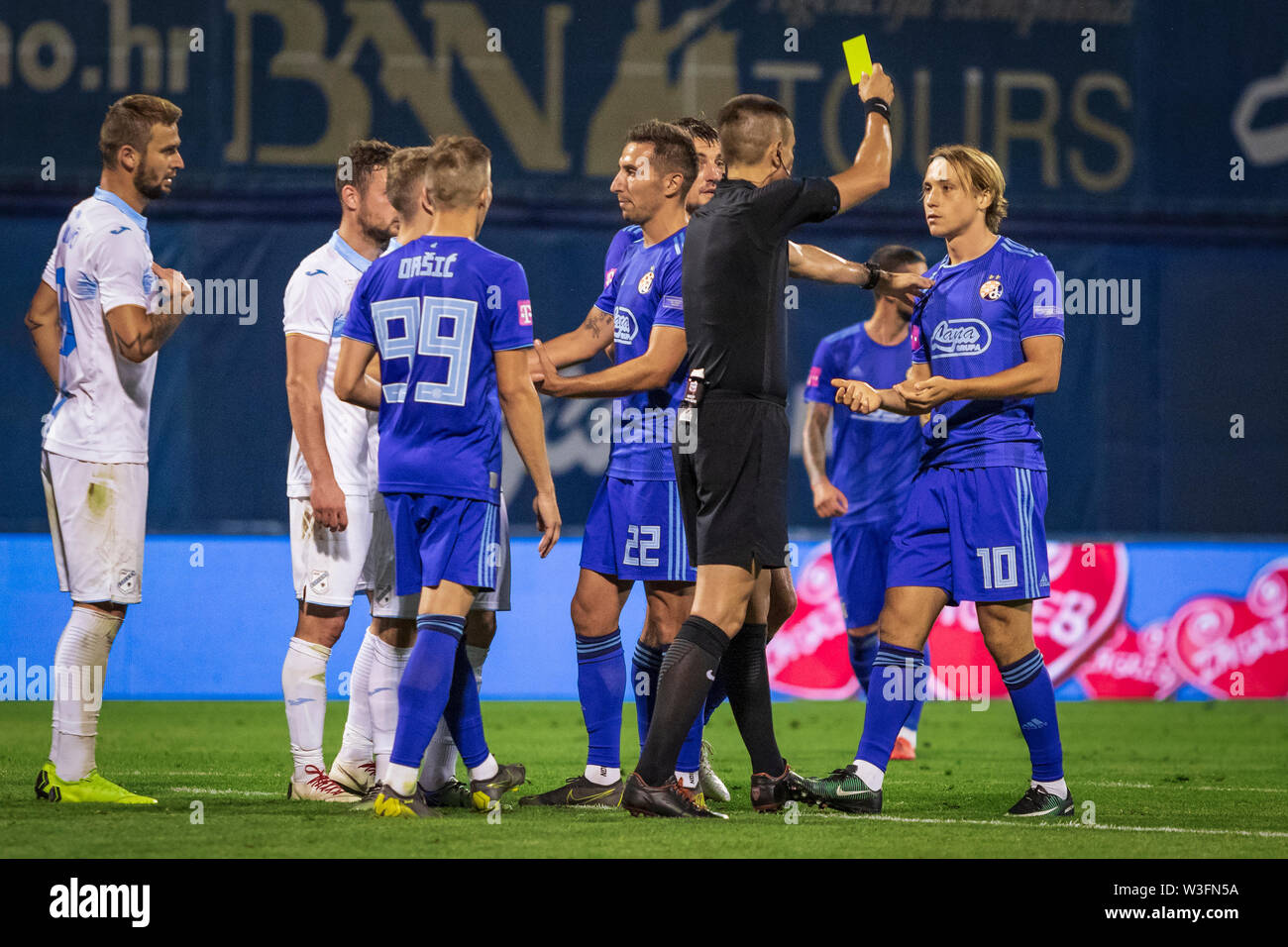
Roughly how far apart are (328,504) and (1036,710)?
2.36 meters

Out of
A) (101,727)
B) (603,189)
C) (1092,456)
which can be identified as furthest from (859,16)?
(101,727)

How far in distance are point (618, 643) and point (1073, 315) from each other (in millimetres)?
7044

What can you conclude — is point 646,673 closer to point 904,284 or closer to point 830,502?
point 904,284

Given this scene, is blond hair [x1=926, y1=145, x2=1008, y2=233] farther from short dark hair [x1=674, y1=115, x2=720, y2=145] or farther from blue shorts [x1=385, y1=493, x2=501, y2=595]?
blue shorts [x1=385, y1=493, x2=501, y2=595]

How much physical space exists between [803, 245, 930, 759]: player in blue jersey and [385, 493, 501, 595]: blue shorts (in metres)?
Result: 2.57

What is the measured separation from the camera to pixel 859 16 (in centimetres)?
1120

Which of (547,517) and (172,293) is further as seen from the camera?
(172,293)

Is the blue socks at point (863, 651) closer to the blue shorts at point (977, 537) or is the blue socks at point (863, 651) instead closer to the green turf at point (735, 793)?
the green turf at point (735, 793)

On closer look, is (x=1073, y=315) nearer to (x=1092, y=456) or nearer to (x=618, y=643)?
Answer: (x=1092, y=456)

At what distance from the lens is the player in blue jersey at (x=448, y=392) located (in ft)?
14.9

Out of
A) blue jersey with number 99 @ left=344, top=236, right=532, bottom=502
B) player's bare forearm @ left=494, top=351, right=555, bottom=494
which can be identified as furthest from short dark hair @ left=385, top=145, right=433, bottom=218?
player's bare forearm @ left=494, top=351, right=555, bottom=494

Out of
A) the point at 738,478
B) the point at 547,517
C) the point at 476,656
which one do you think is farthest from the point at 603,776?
the point at 738,478

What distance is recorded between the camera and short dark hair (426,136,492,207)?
465 cm

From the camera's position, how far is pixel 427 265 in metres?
4.61
